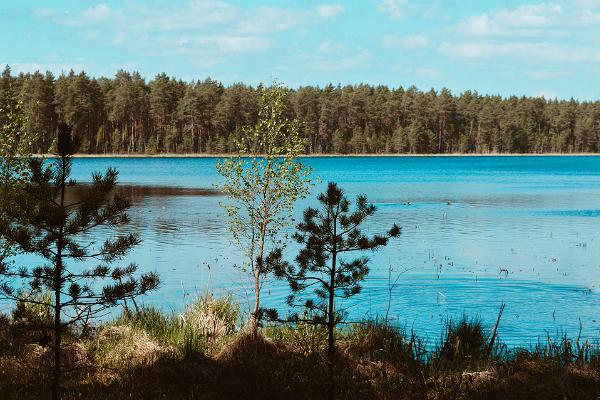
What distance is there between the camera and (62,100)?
160m

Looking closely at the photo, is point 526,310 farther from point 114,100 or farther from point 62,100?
point 114,100

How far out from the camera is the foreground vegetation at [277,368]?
1088 centimetres

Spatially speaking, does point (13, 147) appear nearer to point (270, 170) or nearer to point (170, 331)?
point (270, 170)

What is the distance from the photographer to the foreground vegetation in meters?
10.9

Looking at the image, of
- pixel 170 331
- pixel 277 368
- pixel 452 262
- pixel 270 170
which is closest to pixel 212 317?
pixel 170 331

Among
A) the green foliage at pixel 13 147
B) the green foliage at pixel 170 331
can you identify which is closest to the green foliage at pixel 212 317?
the green foliage at pixel 170 331

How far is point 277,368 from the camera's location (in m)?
11.8

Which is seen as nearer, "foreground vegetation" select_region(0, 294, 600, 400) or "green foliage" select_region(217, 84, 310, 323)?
"foreground vegetation" select_region(0, 294, 600, 400)

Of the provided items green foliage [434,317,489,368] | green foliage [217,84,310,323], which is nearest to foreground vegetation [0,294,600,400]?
green foliage [434,317,489,368]

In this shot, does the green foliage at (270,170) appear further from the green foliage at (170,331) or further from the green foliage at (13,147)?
the green foliage at (13,147)

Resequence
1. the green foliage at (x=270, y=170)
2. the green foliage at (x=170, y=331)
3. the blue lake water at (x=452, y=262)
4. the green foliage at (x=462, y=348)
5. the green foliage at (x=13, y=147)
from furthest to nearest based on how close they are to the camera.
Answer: the blue lake water at (x=452, y=262) < the green foliage at (x=270, y=170) < the green foliage at (x=13, y=147) < the green foliage at (x=170, y=331) < the green foliage at (x=462, y=348)

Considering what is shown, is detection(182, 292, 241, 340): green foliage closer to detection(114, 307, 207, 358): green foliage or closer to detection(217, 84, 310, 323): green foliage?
detection(114, 307, 207, 358): green foliage

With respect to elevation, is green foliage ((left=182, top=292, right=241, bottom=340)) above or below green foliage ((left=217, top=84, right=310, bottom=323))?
below

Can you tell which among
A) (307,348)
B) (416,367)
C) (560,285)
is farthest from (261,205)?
(560,285)
